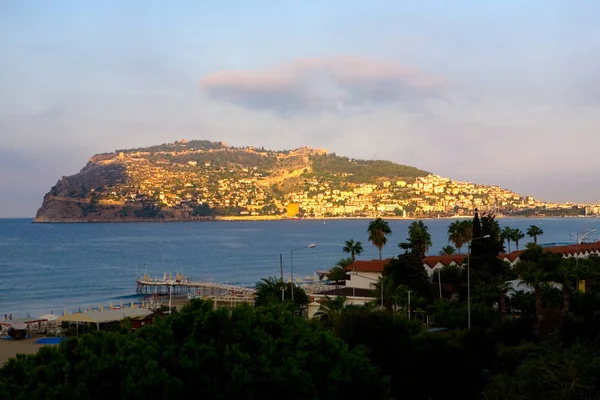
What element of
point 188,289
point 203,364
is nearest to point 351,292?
point 203,364

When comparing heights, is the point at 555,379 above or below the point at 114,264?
above

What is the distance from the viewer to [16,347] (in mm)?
41625

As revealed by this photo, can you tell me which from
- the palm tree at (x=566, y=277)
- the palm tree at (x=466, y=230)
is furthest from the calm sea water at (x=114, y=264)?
the palm tree at (x=566, y=277)

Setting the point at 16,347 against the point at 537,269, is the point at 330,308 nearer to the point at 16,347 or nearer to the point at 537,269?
the point at 537,269

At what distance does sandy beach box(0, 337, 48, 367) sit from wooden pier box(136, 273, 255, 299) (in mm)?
23111

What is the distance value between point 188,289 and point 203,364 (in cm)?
6845

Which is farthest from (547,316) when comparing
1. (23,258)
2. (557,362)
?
(23,258)

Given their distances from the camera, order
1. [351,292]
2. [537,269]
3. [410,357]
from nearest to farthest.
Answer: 1. [410,357]
2. [537,269]
3. [351,292]

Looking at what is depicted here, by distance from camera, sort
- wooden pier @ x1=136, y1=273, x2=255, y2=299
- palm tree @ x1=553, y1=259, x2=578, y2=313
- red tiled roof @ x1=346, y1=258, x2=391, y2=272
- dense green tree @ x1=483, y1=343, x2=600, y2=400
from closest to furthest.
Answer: dense green tree @ x1=483, y1=343, x2=600, y2=400, palm tree @ x1=553, y1=259, x2=578, y2=313, red tiled roof @ x1=346, y1=258, x2=391, y2=272, wooden pier @ x1=136, y1=273, x2=255, y2=299

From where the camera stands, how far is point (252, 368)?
15391 mm

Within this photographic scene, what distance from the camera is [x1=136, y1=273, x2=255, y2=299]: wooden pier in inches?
2766

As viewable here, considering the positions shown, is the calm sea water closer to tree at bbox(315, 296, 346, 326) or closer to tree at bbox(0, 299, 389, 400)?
tree at bbox(315, 296, 346, 326)

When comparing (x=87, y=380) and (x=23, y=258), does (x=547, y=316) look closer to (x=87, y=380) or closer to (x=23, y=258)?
(x=87, y=380)

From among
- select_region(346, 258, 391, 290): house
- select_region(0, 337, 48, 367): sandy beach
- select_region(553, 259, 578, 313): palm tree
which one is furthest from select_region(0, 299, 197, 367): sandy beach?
select_region(553, 259, 578, 313): palm tree
